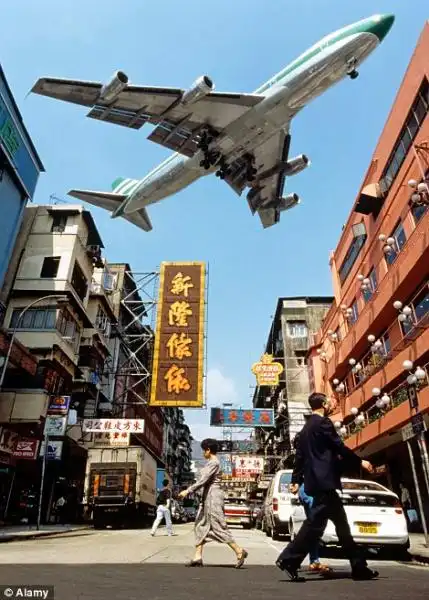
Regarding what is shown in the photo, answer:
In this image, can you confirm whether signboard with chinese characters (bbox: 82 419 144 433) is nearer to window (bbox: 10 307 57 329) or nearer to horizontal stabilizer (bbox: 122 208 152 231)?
window (bbox: 10 307 57 329)

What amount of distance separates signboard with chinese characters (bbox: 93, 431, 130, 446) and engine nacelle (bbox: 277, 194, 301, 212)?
16199 mm

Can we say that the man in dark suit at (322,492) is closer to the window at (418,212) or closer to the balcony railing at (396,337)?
the balcony railing at (396,337)

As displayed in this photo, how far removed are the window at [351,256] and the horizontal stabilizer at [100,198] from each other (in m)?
14.2

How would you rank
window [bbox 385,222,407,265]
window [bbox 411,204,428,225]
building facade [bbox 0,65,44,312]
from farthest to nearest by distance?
building facade [bbox 0,65,44,312], window [bbox 385,222,407,265], window [bbox 411,204,428,225]

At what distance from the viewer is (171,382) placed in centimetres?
2931

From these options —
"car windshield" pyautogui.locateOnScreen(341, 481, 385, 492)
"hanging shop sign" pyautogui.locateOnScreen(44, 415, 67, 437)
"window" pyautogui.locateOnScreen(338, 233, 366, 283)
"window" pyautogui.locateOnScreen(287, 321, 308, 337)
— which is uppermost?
"window" pyautogui.locateOnScreen(287, 321, 308, 337)

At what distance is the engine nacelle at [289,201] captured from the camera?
78.6 feet

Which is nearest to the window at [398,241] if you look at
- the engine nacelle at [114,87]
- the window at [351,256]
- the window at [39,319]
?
the window at [351,256]

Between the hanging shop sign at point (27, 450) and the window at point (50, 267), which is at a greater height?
the window at point (50, 267)

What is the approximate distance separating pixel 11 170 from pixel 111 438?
16562 millimetres

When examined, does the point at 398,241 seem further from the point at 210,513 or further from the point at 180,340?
the point at 210,513

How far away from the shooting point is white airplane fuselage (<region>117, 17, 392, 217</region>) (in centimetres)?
1588

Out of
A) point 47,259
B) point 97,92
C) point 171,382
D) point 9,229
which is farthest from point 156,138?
point 171,382

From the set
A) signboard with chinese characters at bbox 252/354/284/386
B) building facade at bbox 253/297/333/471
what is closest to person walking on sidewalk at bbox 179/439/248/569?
signboard with chinese characters at bbox 252/354/284/386
